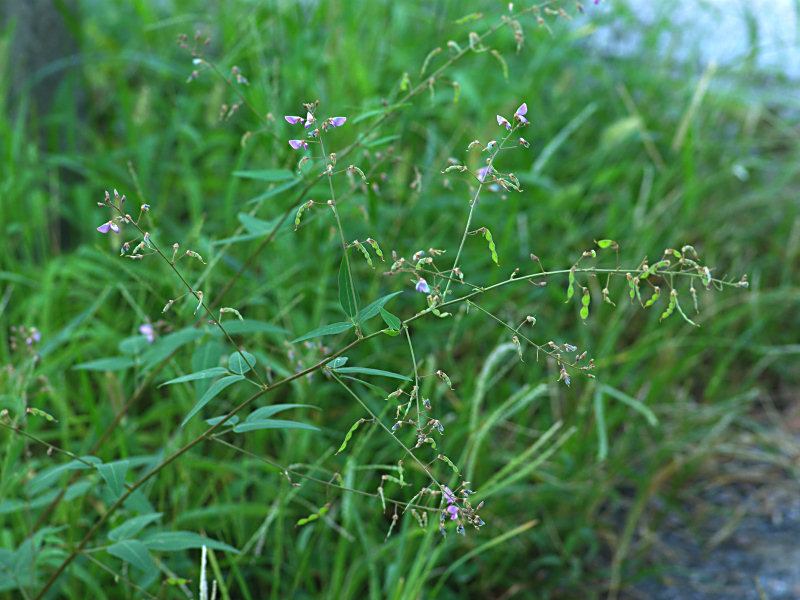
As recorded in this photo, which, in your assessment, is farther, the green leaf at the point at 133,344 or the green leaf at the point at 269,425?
the green leaf at the point at 133,344

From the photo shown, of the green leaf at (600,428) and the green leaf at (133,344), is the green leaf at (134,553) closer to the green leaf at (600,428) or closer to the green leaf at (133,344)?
the green leaf at (133,344)

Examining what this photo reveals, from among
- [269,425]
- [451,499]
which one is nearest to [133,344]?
[269,425]

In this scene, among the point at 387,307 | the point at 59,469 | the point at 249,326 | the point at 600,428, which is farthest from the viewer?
the point at 387,307

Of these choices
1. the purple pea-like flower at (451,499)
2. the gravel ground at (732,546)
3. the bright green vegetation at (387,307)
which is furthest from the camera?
the gravel ground at (732,546)

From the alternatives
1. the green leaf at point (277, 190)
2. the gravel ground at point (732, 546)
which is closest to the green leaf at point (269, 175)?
the green leaf at point (277, 190)

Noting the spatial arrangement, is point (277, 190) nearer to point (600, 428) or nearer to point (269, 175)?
point (269, 175)

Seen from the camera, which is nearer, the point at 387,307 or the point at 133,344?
Answer: the point at 133,344

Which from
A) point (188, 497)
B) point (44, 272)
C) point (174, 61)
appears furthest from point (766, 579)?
point (174, 61)
